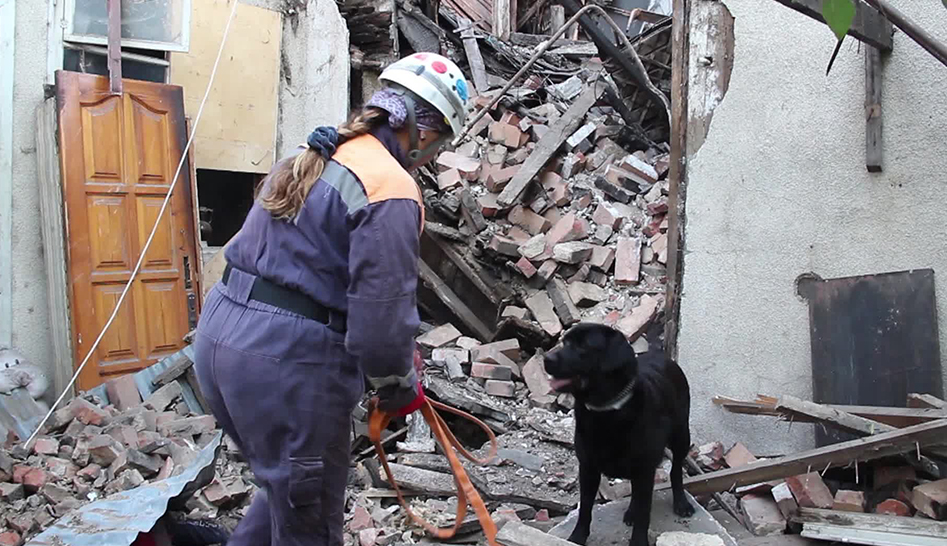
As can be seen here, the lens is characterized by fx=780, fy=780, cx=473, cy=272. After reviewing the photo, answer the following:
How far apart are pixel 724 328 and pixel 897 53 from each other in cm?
182

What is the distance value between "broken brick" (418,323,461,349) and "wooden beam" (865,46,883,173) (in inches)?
153

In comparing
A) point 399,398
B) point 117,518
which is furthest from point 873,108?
point 117,518

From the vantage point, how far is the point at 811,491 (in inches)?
156

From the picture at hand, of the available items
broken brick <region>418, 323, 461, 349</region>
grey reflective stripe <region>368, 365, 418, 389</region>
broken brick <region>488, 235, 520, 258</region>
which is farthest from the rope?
grey reflective stripe <region>368, 365, 418, 389</region>

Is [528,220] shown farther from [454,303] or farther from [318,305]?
[318,305]

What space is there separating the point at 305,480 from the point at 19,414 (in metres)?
4.05

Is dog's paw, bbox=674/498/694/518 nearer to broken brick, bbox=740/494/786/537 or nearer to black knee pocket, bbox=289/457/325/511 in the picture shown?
broken brick, bbox=740/494/786/537

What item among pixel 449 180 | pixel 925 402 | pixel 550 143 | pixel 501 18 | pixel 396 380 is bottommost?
pixel 925 402

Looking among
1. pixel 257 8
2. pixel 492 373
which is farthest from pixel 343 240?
pixel 257 8

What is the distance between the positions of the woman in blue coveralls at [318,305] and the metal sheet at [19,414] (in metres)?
3.61

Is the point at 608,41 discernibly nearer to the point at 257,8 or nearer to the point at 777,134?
the point at 257,8

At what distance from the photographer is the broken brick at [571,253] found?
758 centimetres

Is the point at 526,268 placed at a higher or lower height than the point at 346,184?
lower

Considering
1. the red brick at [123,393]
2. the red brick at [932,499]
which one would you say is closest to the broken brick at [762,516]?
the red brick at [932,499]
